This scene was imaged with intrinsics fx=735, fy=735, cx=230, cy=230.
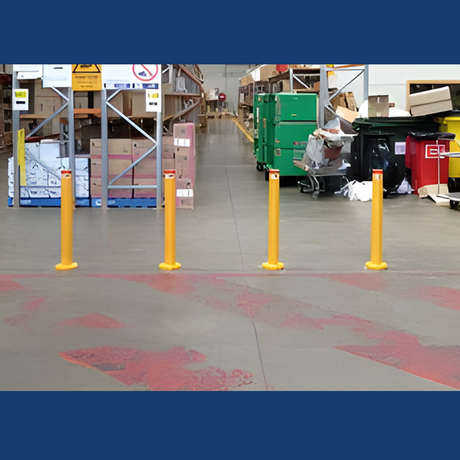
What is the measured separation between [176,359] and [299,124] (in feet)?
30.1

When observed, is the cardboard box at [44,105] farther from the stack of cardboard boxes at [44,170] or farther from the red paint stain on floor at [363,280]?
the red paint stain on floor at [363,280]

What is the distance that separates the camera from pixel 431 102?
1303cm

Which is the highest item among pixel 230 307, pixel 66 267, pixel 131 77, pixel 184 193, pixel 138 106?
pixel 131 77

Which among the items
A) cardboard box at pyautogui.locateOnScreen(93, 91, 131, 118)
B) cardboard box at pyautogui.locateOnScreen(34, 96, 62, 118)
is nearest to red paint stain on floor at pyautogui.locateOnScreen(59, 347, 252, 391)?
cardboard box at pyautogui.locateOnScreen(93, 91, 131, 118)

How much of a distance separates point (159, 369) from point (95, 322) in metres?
1.21

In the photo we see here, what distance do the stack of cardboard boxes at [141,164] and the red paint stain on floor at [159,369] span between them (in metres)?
6.53

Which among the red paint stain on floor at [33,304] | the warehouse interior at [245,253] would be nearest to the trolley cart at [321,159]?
the warehouse interior at [245,253]

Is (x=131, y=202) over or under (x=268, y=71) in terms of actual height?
under

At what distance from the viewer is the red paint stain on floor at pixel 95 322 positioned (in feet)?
18.4

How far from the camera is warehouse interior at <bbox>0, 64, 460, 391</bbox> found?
190 inches

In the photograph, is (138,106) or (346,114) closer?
(138,106)

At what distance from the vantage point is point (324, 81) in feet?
→ 48.1

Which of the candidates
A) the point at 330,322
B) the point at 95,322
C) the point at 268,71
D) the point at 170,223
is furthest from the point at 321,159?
the point at 268,71

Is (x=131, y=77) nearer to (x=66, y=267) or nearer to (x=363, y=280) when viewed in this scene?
(x=66, y=267)
